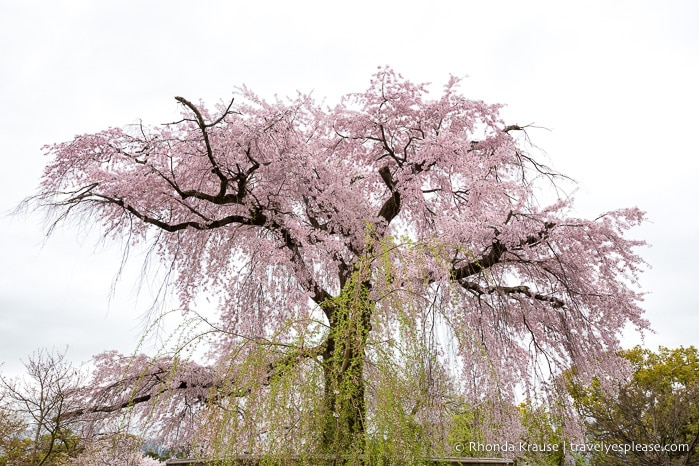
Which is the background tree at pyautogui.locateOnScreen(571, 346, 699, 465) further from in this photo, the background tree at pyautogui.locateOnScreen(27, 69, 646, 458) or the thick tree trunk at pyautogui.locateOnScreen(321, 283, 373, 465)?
the thick tree trunk at pyautogui.locateOnScreen(321, 283, 373, 465)

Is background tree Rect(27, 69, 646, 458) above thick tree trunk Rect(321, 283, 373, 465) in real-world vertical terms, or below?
above

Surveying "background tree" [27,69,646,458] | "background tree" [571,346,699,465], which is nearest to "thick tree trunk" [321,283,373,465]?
"background tree" [27,69,646,458]

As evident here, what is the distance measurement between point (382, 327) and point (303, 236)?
3.63 meters

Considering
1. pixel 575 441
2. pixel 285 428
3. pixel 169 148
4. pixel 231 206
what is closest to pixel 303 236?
pixel 231 206

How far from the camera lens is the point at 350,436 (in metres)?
3.79

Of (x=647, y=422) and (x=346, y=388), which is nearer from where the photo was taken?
(x=346, y=388)

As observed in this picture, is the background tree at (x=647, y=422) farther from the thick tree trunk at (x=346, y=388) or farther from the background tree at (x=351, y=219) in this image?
the thick tree trunk at (x=346, y=388)

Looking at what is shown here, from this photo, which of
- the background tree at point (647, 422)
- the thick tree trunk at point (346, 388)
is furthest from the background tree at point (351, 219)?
the thick tree trunk at point (346, 388)

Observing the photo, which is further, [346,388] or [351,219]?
[351,219]

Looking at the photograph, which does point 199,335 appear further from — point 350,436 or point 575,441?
point 575,441

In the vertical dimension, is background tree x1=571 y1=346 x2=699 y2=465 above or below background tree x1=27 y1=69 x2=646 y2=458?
below

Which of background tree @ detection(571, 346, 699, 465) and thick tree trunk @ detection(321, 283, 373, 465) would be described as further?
background tree @ detection(571, 346, 699, 465)

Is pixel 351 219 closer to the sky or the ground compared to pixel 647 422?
closer to the sky

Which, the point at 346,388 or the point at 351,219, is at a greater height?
the point at 351,219
